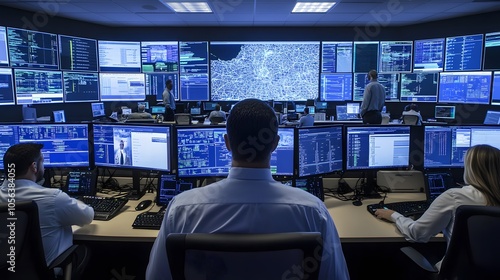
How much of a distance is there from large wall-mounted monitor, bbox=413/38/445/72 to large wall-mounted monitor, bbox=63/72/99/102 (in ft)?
22.2

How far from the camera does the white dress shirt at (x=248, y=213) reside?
0.92 metres

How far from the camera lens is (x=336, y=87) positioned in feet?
24.6

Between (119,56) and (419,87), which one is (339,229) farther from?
(119,56)

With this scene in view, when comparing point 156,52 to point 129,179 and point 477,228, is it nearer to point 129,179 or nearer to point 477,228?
point 129,179

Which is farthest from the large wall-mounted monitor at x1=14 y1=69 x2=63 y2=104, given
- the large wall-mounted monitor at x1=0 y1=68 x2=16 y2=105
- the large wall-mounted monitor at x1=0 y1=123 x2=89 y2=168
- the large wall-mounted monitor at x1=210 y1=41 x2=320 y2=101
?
the large wall-mounted monitor at x1=0 y1=123 x2=89 y2=168

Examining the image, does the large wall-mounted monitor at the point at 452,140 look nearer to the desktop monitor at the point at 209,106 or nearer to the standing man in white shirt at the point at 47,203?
the standing man in white shirt at the point at 47,203

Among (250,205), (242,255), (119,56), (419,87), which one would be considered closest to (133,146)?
(250,205)

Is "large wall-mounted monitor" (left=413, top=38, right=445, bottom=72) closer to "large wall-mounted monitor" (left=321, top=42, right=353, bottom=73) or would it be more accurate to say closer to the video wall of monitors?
the video wall of monitors

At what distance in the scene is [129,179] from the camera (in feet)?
8.14

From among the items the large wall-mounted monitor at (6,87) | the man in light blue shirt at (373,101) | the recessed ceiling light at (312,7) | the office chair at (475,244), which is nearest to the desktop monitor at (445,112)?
the man in light blue shirt at (373,101)

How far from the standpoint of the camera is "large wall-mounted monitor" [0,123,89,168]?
7.39 ft

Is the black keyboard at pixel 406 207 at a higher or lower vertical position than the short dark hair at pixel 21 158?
lower

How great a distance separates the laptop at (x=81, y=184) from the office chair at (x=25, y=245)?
2.35ft

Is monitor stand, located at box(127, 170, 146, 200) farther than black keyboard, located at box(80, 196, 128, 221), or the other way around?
monitor stand, located at box(127, 170, 146, 200)
